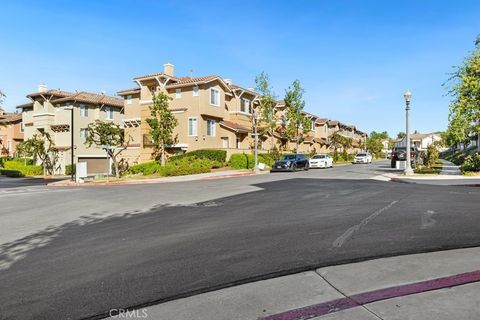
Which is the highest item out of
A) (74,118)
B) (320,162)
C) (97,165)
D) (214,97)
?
(214,97)

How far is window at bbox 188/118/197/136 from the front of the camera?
3703 centimetres

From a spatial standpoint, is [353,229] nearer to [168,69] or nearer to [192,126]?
[192,126]

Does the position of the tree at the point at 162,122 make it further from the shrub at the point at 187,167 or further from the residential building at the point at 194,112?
the shrub at the point at 187,167

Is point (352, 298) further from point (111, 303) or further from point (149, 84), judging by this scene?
point (149, 84)

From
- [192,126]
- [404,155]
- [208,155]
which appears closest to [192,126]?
[192,126]

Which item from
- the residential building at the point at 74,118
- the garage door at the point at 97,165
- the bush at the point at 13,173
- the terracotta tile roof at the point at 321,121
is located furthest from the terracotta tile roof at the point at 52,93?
the terracotta tile roof at the point at 321,121

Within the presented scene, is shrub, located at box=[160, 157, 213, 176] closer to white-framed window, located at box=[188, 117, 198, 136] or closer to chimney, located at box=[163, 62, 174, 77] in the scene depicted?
white-framed window, located at box=[188, 117, 198, 136]

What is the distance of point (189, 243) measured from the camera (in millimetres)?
7156

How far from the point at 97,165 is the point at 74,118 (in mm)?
6533

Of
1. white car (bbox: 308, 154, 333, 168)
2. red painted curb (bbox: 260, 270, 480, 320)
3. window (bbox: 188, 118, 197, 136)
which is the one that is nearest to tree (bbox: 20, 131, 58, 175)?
window (bbox: 188, 118, 197, 136)

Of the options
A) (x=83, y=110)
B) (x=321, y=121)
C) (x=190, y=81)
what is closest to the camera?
(x=190, y=81)

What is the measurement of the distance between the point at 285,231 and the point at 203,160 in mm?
25463

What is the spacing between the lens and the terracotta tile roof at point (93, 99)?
148 feet

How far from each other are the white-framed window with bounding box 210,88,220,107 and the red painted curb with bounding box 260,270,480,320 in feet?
114
